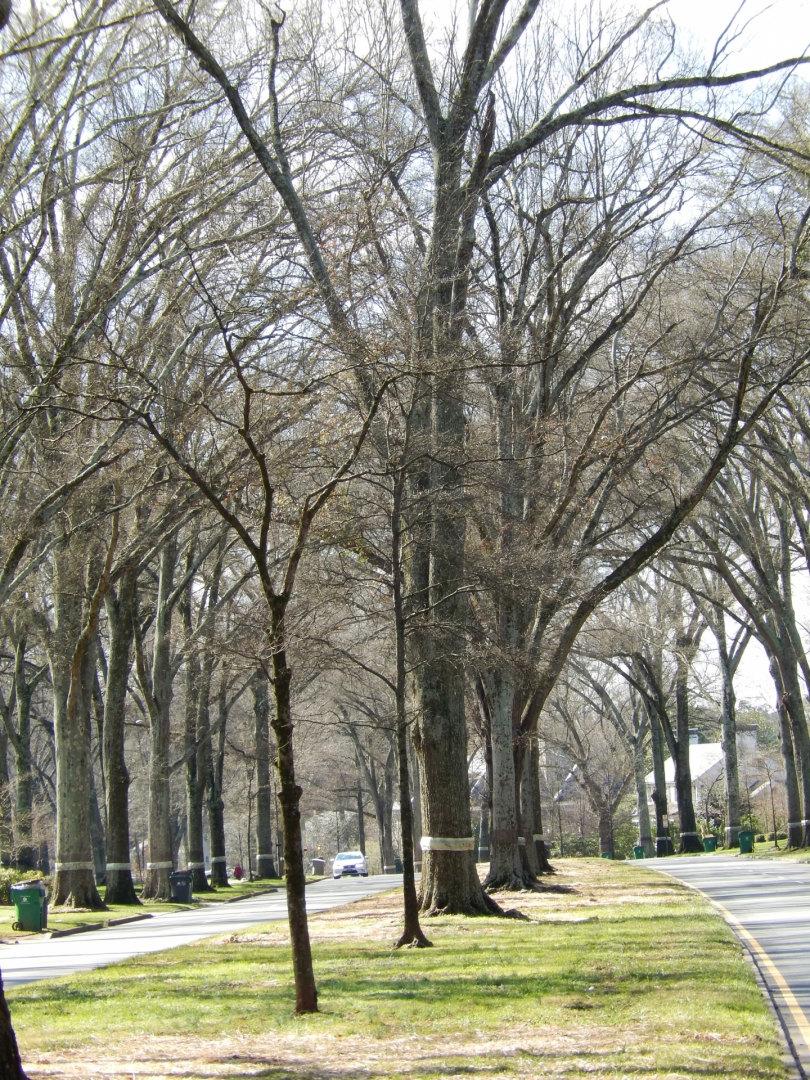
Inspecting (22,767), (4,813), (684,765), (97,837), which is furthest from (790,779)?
(97,837)

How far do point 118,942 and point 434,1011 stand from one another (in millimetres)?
10626

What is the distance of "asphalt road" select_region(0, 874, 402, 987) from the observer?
48.1ft

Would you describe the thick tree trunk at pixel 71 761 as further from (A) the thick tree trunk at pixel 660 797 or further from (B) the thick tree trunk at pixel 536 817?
(A) the thick tree trunk at pixel 660 797

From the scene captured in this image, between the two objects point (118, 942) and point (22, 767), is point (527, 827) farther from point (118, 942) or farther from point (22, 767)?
point (22, 767)

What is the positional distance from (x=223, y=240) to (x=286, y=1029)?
1034 cm

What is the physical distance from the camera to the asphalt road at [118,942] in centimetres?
1465

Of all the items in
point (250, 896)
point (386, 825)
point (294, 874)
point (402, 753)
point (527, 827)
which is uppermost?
point (402, 753)

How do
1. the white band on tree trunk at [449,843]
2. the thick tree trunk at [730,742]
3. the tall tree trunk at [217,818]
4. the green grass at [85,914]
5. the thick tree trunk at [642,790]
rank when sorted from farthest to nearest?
the thick tree trunk at [642,790]
the thick tree trunk at [730,742]
the tall tree trunk at [217,818]
the green grass at [85,914]
the white band on tree trunk at [449,843]

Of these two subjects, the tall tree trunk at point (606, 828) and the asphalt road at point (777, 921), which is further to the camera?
the tall tree trunk at point (606, 828)

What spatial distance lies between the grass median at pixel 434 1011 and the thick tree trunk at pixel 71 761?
35.7 ft

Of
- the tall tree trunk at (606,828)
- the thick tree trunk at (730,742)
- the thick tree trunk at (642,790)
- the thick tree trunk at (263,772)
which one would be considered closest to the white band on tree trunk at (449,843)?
the thick tree trunk at (263,772)

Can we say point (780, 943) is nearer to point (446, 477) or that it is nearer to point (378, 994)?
point (378, 994)

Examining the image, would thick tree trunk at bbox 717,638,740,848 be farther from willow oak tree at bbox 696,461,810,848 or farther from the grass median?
the grass median

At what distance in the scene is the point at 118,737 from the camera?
2764 cm
